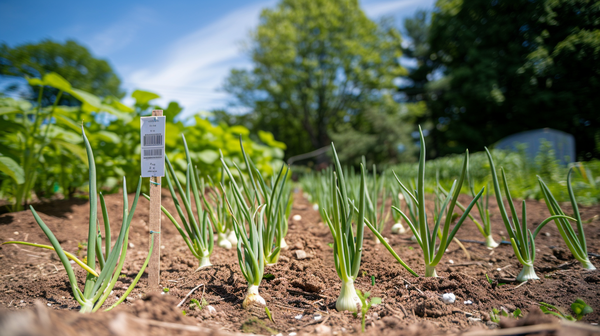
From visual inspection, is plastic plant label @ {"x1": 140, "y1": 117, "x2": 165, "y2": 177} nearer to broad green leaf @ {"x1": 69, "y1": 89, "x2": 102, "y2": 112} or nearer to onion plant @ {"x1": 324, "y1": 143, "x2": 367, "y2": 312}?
onion plant @ {"x1": 324, "y1": 143, "x2": 367, "y2": 312}

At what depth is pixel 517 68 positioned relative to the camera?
5.93 m

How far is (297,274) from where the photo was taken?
4.17 ft

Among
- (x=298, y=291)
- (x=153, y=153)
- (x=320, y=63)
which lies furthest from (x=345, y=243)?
(x=320, y=63)

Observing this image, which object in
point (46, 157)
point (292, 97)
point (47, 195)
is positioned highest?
point (292, 97)

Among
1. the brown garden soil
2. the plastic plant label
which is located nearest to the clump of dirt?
the brown garden soil

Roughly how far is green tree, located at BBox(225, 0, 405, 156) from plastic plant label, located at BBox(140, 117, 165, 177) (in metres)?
14.1

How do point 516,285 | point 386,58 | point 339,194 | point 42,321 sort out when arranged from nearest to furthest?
1. point 42,321
2. point 339,194
3. point 516,285
4. point 386,58

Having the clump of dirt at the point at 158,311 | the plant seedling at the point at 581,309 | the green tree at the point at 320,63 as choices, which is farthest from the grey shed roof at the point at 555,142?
the green tree at the point at 320,63

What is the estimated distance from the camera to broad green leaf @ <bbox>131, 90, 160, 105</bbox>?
2.40 metres

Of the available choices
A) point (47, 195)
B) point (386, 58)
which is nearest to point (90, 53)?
point (386, 58)

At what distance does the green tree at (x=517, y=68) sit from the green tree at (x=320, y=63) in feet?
12.5

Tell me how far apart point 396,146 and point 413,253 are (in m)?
12.1

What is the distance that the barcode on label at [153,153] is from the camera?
1256 millimetres

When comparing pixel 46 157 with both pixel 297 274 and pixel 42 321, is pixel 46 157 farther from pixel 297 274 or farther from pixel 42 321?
pixel 42 321
